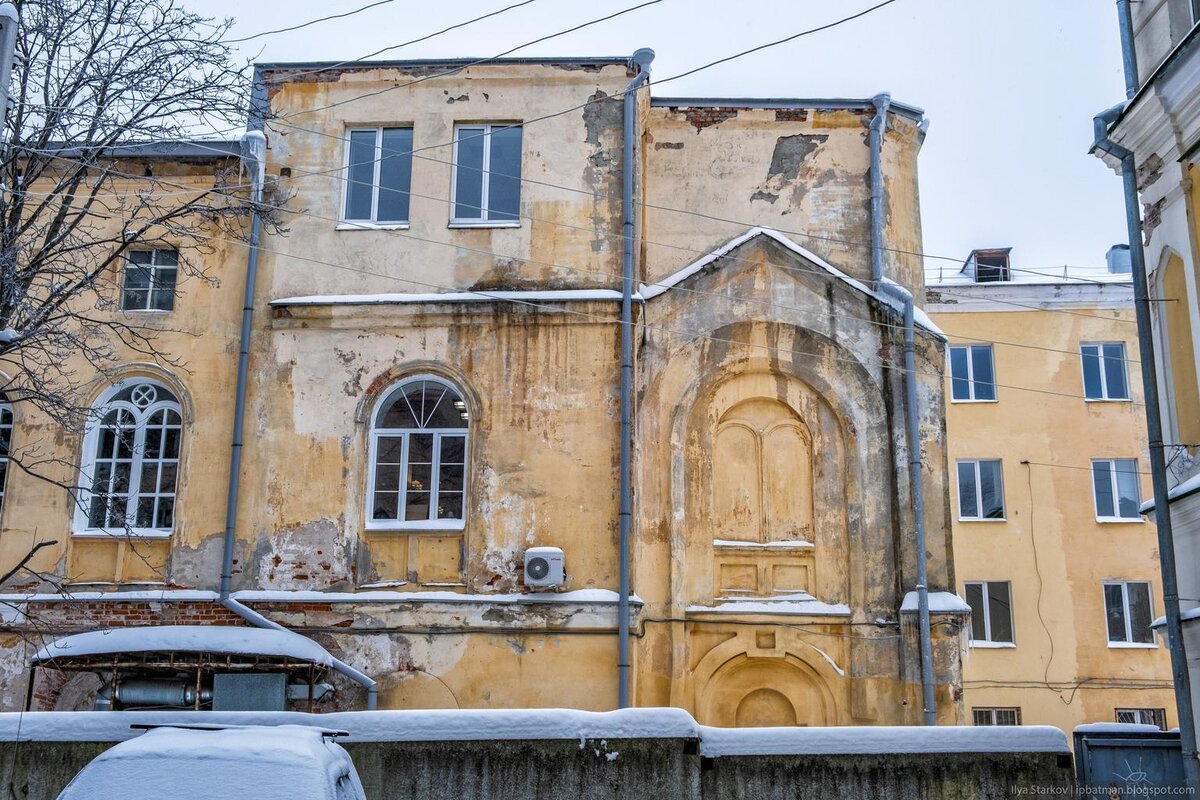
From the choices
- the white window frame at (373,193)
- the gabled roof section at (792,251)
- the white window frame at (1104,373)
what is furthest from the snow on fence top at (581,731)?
the white window frame at (1104,373)

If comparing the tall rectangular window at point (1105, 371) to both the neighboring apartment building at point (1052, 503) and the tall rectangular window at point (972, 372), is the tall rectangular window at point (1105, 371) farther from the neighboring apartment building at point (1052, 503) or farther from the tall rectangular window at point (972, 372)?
the tall rectangular window at point (972, 372)

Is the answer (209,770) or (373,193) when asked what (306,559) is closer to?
(373,193)

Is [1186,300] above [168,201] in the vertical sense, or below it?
below

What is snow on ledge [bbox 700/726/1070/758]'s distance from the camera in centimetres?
955

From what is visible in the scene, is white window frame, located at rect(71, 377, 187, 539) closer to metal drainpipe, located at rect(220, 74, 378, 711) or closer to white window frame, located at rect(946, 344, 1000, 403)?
metal drainpipe, located at rect(220, 74, 378, 711)

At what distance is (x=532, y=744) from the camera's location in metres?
9.49

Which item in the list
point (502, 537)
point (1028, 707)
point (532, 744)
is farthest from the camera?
point (1028, 707)

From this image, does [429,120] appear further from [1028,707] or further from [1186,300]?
[1028,707]

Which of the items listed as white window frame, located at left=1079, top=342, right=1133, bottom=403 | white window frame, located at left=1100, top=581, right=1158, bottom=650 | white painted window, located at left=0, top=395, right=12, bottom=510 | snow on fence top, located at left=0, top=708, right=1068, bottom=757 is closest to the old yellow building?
white painted window, located at left=0, top=395, right=12, bottom=510

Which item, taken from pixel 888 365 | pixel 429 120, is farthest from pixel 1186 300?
pixel 429 120

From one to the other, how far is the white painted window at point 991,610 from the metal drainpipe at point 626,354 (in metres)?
14.2

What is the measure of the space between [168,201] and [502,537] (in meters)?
6.53

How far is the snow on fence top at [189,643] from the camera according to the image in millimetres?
13761

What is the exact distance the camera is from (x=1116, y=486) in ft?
89.6
